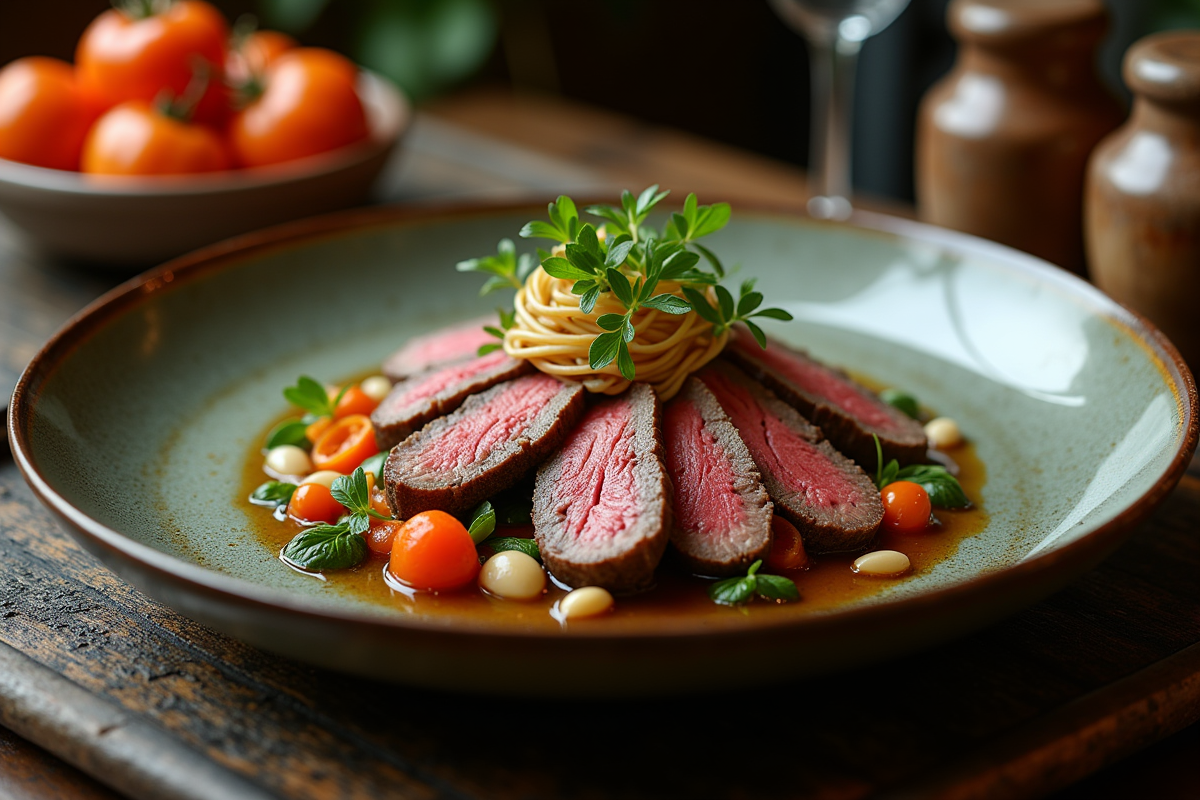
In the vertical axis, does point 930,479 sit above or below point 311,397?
below

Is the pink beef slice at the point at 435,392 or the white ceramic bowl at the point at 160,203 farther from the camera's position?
the white ceramic bowl at the point at 160,203

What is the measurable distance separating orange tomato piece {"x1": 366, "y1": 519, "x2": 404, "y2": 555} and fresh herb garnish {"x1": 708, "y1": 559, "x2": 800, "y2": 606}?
26.9 inches

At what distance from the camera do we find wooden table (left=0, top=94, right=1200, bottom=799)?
1.80m

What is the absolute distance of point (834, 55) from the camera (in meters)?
4.48

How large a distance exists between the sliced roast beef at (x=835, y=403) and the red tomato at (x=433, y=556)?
95 cm

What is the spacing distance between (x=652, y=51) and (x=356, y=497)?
265 inches

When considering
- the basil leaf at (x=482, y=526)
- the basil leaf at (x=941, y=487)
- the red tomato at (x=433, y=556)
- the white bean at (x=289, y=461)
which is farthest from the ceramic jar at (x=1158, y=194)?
the white bean at (x=289, y=461)

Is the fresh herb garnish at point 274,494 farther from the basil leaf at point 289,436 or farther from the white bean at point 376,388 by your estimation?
the white bean at point 376,388

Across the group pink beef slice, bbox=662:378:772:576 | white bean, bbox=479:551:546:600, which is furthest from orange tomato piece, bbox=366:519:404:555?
pink beef slice, bbox=662:378:772:576

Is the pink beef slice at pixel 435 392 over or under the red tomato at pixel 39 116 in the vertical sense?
under

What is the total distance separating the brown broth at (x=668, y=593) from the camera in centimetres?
215

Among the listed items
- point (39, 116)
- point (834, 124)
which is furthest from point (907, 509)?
point (39, 116)

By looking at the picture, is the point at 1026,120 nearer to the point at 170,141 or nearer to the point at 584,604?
the point at 584,604

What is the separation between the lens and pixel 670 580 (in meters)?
2.29
